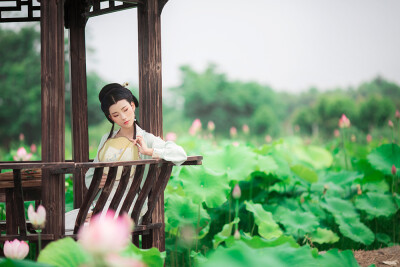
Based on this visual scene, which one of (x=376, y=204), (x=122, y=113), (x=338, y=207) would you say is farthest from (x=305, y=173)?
(x=122, y=113)

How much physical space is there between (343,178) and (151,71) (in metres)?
3.24

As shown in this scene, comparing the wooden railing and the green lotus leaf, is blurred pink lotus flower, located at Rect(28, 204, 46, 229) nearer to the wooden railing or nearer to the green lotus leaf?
the wooden railing

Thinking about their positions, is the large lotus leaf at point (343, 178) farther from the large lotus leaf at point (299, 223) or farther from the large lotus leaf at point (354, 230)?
the large lotus leaf at point (299, 223)

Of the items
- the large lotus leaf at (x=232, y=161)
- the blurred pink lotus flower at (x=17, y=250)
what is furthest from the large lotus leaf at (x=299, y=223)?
the blurred pink lotus flower at (x=17, y=250)

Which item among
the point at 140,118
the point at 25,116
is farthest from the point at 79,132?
the point at 25,116

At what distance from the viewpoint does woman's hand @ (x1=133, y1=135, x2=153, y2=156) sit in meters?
3.06

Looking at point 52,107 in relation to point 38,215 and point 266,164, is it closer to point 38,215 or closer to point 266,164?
point 38,215

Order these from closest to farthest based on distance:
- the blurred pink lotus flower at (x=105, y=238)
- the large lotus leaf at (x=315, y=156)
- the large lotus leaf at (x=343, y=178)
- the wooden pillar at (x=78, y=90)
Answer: the blurred pink lotus flower at (x=105, y=238) < the wooden pillar at (x=78, y=90) < the large lotus leaf at (x=343, y=178) < the large lotus leaf at (x=315, y=156)

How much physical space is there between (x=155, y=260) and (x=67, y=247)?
0.46 metres

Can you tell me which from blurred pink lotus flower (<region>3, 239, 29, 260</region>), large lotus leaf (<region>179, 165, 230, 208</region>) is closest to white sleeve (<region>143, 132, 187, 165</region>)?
large lotus leaf (<region>179, 165, 230, 208</region>)

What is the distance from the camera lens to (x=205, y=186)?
4.07 m

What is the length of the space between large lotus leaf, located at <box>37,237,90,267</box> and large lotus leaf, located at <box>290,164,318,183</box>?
12.4 feet

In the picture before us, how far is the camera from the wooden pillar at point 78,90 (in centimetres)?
375

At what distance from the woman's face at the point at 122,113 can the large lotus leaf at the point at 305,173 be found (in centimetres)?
271
